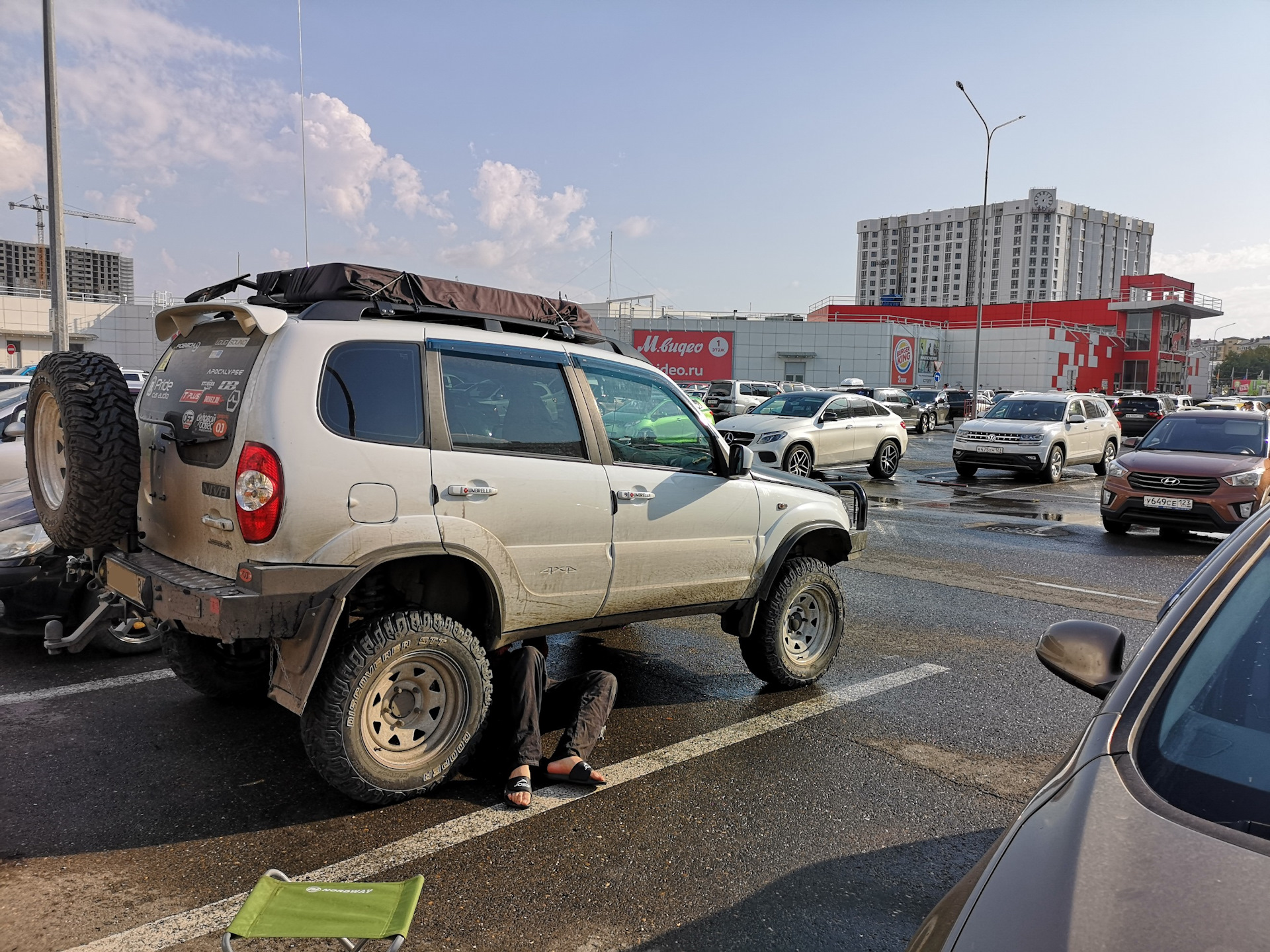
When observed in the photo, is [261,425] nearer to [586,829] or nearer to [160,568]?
[160,568]

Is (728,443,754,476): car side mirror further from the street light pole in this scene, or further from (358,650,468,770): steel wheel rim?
the street light pole

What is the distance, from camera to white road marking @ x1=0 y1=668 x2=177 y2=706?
4.94m

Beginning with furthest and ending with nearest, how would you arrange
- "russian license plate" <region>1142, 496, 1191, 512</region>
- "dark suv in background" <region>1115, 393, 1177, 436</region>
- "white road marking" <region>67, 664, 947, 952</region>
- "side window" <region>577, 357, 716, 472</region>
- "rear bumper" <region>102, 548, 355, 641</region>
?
"dark suv in background" <region>1115, 393, 1177, 436</region>, "russian license plate" <region>1142, 496, 1191, 512</region>, "side window" <region>577, 357, 716, 472</region>, "rear bumper" <region>102, 548, 355, 641</region>, "white road marking" <region>67, 664, 947, 952</region>

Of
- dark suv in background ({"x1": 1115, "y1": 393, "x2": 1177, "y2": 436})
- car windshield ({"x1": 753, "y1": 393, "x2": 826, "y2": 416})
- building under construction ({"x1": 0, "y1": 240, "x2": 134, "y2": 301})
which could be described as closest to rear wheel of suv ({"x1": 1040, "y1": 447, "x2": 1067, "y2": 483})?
car windshield ({"x1": 753, "y1": 393, "x2": 826, "y2": 416})

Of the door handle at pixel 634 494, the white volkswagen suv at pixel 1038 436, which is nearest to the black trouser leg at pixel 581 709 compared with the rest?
the door handle at pixel 634 494

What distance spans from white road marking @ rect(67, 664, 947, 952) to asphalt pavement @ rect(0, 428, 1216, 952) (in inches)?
0.5

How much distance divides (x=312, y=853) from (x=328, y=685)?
62 centimetres

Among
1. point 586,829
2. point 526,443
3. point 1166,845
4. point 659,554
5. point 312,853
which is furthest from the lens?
point 659,554

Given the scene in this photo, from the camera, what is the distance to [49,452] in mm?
4316

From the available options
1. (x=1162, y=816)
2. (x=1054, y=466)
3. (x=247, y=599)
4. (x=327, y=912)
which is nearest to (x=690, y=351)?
(x=1054, y=466)

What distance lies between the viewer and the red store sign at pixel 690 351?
190 ft

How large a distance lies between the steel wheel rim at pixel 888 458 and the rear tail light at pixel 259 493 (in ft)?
54.0

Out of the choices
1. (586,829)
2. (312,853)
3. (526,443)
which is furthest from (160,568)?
(586,829)

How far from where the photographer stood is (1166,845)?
1.61 metres
